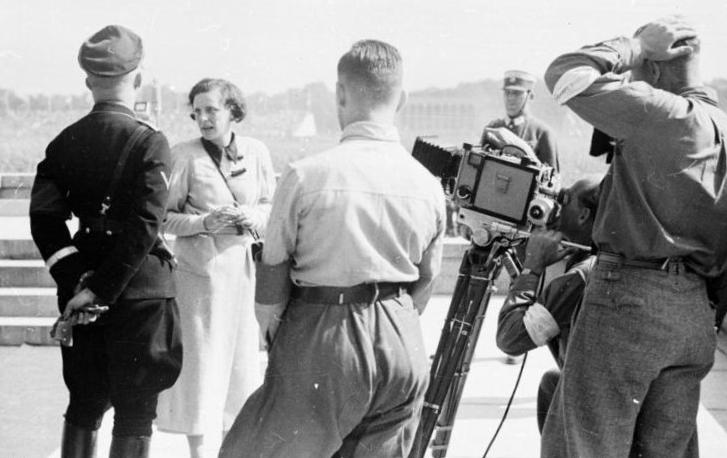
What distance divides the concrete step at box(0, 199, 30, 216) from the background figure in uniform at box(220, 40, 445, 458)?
863 cm

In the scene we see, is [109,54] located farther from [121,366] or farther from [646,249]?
[646,249]

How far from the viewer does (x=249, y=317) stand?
4.38 metres

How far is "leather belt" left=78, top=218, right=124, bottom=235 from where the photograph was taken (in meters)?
3.34

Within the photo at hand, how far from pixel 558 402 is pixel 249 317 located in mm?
1698

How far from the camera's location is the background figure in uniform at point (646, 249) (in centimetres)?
290

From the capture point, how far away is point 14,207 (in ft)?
35.2

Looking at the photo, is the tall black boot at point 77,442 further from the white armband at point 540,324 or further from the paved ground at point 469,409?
the white armband at point 540,324

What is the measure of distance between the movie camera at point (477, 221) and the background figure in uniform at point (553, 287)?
7 cm

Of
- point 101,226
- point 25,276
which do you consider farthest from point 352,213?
point 25,276

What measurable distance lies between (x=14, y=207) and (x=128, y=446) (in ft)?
26.0

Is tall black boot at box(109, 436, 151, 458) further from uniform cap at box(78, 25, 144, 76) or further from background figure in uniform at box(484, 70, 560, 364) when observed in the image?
background figure in uniform at box(484, 70, 560, 364)

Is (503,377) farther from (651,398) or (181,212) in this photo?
(651,398)

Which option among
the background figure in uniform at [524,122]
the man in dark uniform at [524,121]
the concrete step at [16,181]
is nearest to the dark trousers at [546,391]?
the background figure in uniform at [524,122]

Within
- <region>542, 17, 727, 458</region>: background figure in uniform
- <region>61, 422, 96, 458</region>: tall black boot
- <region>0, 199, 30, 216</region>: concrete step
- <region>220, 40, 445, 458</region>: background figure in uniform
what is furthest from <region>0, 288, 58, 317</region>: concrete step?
<region>542, 17, 727, 458</region>: background figure in uniform
